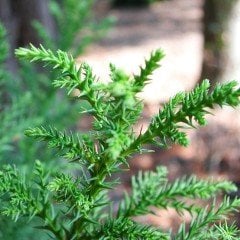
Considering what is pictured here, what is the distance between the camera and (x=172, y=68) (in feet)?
29.7

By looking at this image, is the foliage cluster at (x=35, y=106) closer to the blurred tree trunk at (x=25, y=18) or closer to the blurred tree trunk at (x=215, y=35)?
the blurred tree trunk at (x=25, y=18)

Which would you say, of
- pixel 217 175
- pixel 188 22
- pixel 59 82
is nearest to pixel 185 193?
pixel 59 82

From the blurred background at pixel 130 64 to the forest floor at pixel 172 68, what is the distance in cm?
1

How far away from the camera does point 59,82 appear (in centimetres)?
80

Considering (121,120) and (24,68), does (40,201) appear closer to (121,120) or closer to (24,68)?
(121,120)

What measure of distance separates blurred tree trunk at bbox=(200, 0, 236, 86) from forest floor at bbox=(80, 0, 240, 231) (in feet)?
1.76

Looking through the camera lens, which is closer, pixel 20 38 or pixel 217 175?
pixel 20 38

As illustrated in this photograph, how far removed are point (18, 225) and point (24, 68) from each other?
102 cm

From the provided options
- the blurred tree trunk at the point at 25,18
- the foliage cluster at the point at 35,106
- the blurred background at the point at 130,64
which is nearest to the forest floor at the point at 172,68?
the blurred background at the point at 130,64

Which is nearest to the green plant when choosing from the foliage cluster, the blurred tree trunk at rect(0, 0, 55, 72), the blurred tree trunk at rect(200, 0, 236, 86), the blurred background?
the blurred background

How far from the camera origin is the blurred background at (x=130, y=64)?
2.05m

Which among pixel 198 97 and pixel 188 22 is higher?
pixel 188 22

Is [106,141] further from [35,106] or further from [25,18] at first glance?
[25,18]

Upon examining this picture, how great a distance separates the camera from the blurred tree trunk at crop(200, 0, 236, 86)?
560 cm
